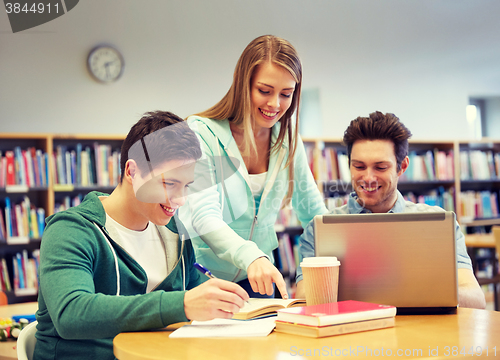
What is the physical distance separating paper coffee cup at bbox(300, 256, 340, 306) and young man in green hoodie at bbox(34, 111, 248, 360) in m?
0.19

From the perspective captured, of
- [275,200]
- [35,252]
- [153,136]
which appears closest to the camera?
[153,136]

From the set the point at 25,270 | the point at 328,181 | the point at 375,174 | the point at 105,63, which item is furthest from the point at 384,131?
the point at 105,63

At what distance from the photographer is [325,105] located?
5012mm

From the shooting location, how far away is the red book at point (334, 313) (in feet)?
3.05

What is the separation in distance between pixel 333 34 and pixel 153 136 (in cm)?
422

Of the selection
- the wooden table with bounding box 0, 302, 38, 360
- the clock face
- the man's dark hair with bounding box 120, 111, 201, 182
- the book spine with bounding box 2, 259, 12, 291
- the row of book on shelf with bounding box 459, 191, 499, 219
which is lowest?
the book spine with bounding box 2, 259, 12, 291

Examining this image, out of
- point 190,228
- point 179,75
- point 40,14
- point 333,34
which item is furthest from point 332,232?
point 333,34

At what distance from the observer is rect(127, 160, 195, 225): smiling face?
1.21 m

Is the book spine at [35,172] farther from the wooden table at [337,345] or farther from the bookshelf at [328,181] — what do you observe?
the wooden table at [337,345]

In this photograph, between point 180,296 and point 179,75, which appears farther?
point 179,75

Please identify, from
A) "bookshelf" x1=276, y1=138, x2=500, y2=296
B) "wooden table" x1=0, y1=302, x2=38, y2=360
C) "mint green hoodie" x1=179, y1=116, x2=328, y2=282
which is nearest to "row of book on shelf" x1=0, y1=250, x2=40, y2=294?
"wooden table" x1=0, y1=302, x2=38, y2=360

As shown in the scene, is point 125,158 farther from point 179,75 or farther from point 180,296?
point 179,75

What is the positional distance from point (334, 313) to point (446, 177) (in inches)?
181

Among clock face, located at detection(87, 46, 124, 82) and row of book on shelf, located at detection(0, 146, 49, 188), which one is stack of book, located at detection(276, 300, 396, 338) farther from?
clock face, located at detection(87, 46, 124, 82)
